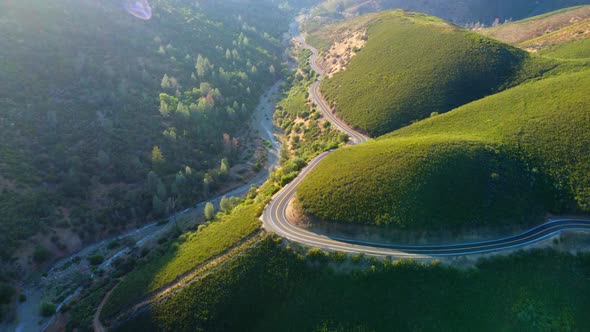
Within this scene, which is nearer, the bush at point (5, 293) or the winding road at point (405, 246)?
the winding road at point (405, 246)

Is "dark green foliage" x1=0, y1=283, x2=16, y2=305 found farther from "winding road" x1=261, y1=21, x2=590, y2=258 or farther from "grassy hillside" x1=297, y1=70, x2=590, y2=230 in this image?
"grassy hillside" x1=297, y1=70, x2=590, y2=230

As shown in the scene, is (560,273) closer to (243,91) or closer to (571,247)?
(571,247)

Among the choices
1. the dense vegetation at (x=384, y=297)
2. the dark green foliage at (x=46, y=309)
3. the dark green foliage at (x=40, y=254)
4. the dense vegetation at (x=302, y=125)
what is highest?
the dense vegetation at (x=302, y=125)

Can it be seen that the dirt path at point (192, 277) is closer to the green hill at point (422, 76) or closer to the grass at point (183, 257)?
the grass at point (183, 257)

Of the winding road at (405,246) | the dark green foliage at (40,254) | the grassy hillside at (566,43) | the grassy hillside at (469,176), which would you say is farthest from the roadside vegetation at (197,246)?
the grassy hillside at (566,43)

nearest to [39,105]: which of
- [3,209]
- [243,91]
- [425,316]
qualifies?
[3,209]

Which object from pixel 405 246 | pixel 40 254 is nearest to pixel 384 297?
pixel 405 246
